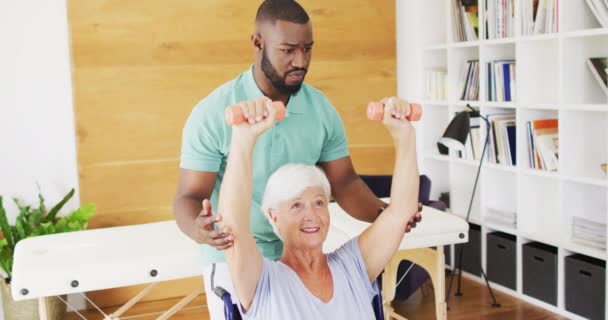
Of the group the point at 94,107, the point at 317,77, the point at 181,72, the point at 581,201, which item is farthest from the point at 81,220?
the point at 581,201

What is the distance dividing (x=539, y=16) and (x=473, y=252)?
138 cm

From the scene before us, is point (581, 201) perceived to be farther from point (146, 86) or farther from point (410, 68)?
point (146, 86)

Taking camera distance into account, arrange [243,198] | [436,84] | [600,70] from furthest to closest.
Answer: [436,84], [600,70], [243,198]

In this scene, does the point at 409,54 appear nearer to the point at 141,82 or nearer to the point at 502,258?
the point at 502,258

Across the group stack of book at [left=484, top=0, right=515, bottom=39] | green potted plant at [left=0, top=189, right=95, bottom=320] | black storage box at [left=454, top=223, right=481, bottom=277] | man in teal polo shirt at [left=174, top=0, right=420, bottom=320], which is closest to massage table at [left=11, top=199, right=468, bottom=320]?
man in teal polo shirt at [left=174, top=0, right=420, bottom=320]

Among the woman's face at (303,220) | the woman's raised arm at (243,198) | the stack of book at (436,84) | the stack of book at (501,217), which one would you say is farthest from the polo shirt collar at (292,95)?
the stack of book at (436,84)

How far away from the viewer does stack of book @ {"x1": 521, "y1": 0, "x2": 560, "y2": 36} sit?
3525 mm

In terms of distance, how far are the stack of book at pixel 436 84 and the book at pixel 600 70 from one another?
1064 millimetres

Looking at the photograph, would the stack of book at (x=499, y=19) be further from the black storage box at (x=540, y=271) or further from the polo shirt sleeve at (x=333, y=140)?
the polo shirt sleeve at (x=333, y=140)

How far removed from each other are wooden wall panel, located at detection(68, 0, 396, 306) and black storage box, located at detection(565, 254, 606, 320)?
1975 millimetres

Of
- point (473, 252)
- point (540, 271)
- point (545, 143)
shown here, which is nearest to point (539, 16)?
point (545, 143)

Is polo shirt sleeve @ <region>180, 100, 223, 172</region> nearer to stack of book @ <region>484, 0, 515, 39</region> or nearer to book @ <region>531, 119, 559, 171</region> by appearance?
book @ <region>531, 119, 559, 171</region>

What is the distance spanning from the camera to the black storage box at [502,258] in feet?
13.0

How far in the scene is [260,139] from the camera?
6.22 ft
